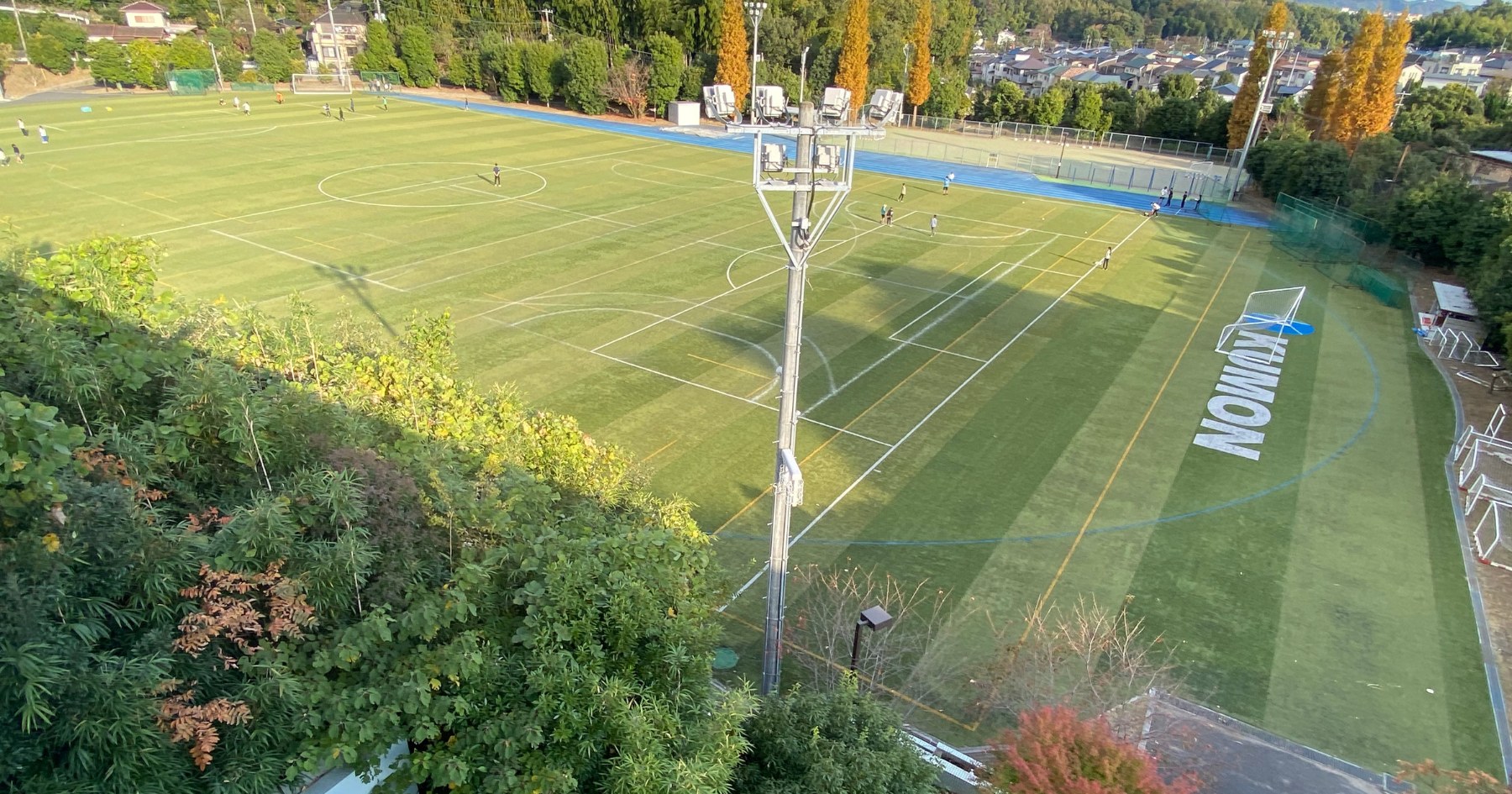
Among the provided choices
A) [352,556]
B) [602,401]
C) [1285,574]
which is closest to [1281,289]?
[1285,574]

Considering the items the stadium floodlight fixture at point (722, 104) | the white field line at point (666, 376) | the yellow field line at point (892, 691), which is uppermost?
the stadium floodlight fixture at point (722, 104)

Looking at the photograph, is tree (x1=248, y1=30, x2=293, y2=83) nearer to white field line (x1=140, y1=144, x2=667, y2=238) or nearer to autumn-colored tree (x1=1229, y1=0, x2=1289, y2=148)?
white field line (x1=140, y1=144, x2=667, y2=238)

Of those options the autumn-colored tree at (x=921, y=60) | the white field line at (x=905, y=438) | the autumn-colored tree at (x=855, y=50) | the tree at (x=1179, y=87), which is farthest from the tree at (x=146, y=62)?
the tree at (x=1179, y=87)

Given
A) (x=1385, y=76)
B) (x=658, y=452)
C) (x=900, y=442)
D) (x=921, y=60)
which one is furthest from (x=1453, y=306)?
(x=921, y=60)

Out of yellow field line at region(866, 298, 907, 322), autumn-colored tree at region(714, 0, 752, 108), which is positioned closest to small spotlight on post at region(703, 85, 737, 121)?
yellow field line at region(866, 298, 907, 322)

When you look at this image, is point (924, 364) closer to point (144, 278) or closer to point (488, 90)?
point (144, 278)

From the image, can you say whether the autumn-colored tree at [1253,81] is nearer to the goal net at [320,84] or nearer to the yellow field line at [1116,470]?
the yellow field line at [1116,470]

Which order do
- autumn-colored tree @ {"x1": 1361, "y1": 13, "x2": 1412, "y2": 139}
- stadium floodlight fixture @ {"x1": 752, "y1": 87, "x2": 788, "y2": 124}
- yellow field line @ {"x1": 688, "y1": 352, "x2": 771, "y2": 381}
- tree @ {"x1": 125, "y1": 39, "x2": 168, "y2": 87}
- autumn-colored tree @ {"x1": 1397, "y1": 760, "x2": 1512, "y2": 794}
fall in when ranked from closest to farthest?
autumn-colored tree @ {"x1": 1397, "y1": 760, "x2": 1512, "y2": 794}
stadium floodlight fixture @ {"x1": 752, "y1": 87, "x2": 788, "y2": 124}
yellow field line @ {"x1": 688, "y1": 352, "x2": 771, "y2": 381}
autumn-colored tree @ {"x1": 1361, "y1": 13, "x2": 1412, "y2": 139}
tree @ {"x1": 125, "y1": 39, "x2": 168, "y2": 87}

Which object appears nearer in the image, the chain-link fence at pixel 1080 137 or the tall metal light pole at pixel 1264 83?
the tall metal light pole at pixel 1264 83
